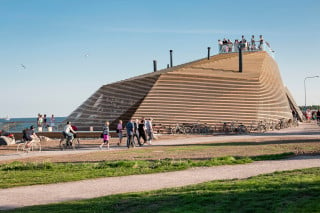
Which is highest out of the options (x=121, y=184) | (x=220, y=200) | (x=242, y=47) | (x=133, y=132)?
(x=242, y=47)

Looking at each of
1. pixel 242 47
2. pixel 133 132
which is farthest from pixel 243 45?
pixel 133 132

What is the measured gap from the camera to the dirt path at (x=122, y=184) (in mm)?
9672

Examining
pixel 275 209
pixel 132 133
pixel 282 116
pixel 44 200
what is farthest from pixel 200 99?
pixel 275 209

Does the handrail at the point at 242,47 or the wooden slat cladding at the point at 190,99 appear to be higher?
the handrail at the point at 242,47

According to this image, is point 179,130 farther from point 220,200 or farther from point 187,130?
point 220,200

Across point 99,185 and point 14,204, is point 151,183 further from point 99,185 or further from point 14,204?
point 14,204

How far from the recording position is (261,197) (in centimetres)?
738

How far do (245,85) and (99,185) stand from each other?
28.9 metres

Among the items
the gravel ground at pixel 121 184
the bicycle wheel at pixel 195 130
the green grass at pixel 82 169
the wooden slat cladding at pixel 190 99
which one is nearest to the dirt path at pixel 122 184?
the gravel ground at pixel 121 184

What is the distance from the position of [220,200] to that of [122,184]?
4193 mm

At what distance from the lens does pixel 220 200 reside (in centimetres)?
745

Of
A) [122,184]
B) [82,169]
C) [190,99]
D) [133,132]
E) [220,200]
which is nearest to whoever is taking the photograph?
[220,200]

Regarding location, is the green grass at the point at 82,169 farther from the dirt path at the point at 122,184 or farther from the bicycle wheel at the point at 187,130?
the bicycle wheel at the point at 187,130

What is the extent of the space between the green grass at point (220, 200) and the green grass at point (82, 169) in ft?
12.9
